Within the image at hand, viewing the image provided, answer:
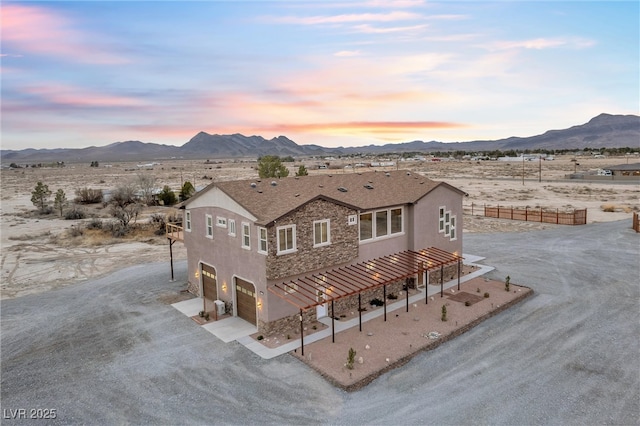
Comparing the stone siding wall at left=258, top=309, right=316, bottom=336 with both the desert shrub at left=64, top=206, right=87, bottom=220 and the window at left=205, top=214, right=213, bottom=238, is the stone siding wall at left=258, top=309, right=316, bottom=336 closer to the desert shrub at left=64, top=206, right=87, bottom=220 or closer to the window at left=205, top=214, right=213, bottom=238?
the window at left=205, top=214, right=213, bottom=238

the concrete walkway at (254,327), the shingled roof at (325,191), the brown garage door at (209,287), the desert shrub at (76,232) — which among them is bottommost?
the concrete walkway at (254,327)

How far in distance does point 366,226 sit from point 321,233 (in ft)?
12.1

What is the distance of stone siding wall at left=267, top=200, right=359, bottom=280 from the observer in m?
19.8

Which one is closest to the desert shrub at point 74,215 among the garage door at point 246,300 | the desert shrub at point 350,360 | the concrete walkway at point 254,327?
the concrete walkway at point 254,327

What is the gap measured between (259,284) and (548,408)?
499 inches

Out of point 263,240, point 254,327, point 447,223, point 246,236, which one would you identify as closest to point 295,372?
point 254,327

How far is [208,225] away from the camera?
24.1 metres

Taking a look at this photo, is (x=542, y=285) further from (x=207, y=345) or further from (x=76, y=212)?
Result: (x=76, y=212)

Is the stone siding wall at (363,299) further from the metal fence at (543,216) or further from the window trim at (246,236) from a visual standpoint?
the metal fence at (543,216)

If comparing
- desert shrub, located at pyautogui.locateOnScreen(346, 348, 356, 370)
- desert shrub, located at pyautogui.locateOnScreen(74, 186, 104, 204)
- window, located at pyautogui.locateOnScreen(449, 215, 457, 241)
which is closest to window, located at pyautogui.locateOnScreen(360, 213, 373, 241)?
window, located at pyautogui.locateOnScreen(449, 215, 457, 241)

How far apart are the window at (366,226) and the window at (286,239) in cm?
503

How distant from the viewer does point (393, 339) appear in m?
19.6

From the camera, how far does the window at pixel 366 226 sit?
23.9 meters

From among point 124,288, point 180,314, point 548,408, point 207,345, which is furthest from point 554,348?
point 124,288
